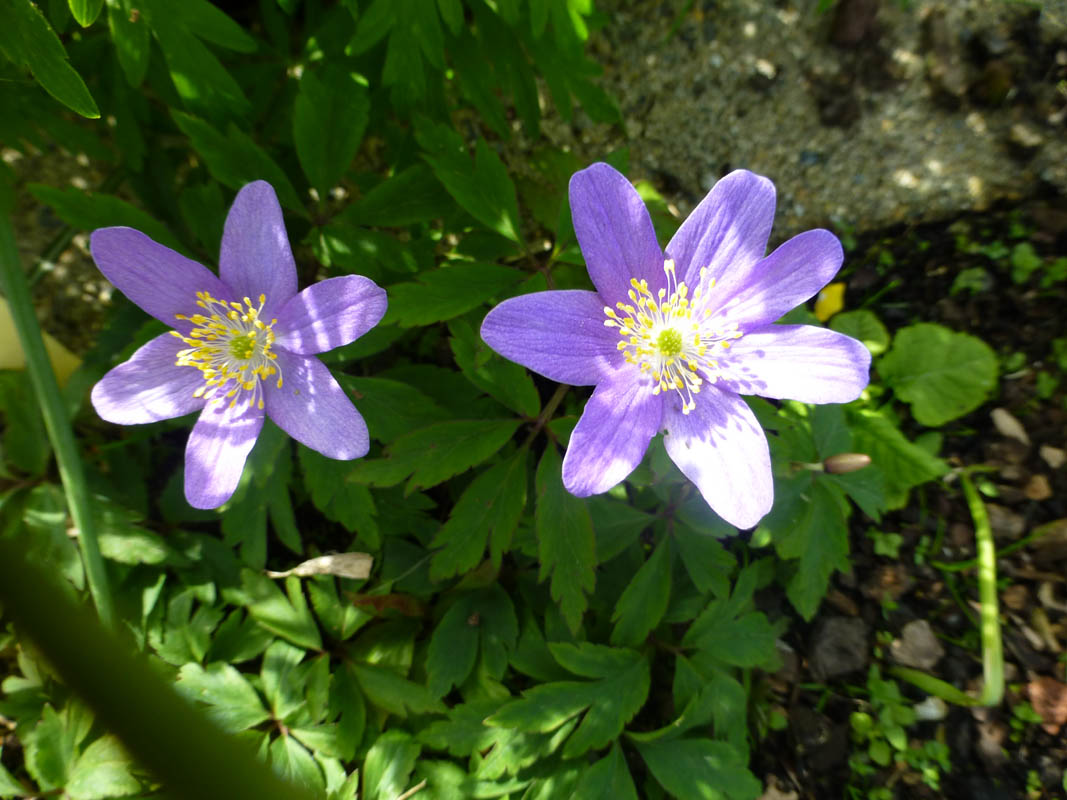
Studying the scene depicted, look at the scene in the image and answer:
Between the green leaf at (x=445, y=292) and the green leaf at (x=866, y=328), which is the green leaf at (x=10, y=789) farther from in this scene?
the green leaf at (x=866, y=328)

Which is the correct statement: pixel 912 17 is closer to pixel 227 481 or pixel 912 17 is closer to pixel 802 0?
pixel 802 0

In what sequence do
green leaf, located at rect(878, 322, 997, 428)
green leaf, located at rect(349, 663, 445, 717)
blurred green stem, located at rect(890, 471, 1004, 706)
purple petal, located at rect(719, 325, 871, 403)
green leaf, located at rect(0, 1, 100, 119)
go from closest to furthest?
green leaf, located at rect(0, 1, 100, 119) → purple petal, located at rect(719, 325, 871, 403) → green leaf, located at rect(349, 663, 445, 717) → blurred green stem, located at rect(890, 471, 1004, 706) → green leaf, located at rect(878, 322, 997, 428)

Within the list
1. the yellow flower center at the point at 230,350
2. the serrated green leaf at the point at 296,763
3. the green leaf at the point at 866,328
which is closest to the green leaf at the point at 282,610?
the serrated green leaf at the point at 296,763

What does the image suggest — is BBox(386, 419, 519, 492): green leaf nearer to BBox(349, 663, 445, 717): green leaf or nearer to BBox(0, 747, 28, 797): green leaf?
BBox(349, 663, 445, 717): green leaf

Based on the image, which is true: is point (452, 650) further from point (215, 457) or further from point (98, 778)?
point (98, 778)

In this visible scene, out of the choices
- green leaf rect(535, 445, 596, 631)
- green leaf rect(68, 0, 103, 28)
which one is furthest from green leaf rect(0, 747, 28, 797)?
green leaf rect(68, 0, 103, 28)

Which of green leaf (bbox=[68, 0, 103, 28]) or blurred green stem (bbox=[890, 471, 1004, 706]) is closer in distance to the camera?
green leaf (bbox=[68, 0, 103, 28])
